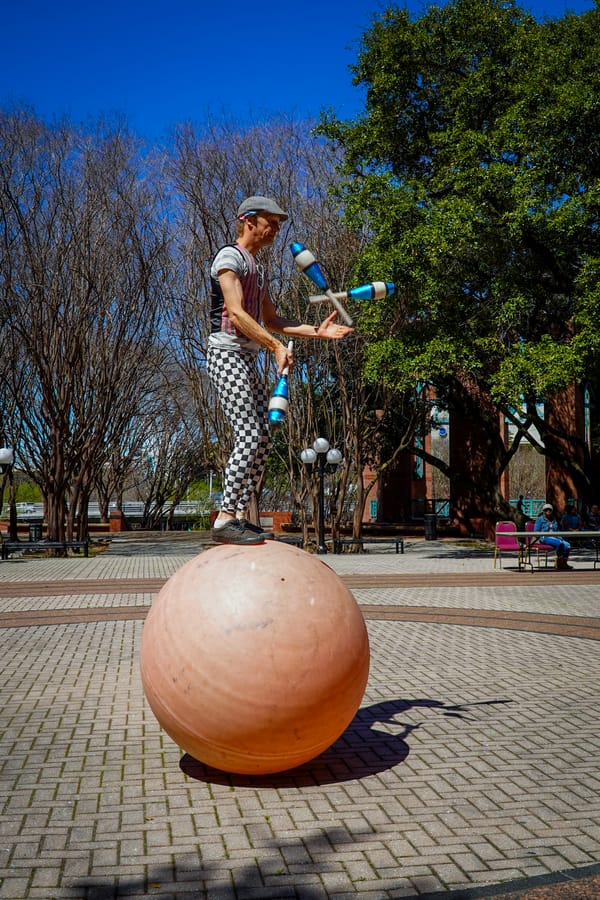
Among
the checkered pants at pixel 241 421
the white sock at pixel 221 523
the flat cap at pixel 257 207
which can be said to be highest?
the flat cap at pixel 257 207

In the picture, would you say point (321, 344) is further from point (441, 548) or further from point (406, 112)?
point (441, 548)

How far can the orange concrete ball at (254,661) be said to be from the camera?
186 inches

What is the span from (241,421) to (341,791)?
7.94 feet

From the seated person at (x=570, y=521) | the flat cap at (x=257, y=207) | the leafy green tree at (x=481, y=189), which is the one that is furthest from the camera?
the seated person at (x=570, y=521)

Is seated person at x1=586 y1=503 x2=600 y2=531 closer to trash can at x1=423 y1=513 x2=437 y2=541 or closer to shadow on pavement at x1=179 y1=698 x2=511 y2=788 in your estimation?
trash can at x1=423 y1=513 x2=437 y2=541

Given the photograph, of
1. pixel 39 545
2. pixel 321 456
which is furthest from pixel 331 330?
pixel 39 545

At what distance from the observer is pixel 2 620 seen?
39.3 feet

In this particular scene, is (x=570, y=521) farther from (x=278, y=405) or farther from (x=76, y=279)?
(x=278, y=405)

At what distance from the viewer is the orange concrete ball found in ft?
15.5

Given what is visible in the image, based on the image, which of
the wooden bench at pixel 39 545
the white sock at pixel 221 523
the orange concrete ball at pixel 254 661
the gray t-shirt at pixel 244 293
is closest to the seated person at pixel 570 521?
the wooden bench at pixel 39 545

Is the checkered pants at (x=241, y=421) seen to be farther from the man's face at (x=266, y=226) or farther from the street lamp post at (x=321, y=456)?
the street lamp post at (x=321, y=456)

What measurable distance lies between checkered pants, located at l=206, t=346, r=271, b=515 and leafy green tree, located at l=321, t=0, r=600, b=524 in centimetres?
1407

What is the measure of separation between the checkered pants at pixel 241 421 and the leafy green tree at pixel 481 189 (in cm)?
1407

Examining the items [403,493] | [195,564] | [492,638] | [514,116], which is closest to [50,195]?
[514,116]
